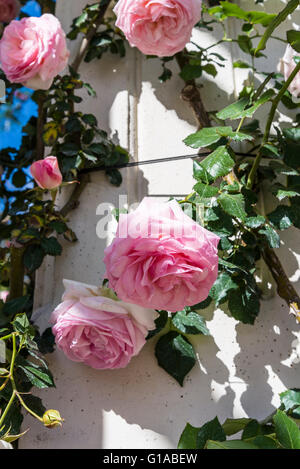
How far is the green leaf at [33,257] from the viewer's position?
1086mm

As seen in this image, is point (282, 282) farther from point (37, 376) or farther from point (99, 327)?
point (37, 376)

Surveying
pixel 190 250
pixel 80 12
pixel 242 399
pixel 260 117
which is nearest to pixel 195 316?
pixel 242 399

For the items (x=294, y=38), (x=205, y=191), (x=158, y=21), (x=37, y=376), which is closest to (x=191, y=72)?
(x=158, y=21)

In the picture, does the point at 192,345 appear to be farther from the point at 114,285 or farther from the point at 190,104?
the point at 190,104

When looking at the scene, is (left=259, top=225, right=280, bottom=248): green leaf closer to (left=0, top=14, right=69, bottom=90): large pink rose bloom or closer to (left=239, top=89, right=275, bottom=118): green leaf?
(left=239, top=89, right=275, bottom=118): green leaf

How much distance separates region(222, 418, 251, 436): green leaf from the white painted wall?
8 cm

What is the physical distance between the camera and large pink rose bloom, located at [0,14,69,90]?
1.12 m

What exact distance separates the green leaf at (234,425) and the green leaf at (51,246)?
0.44 m

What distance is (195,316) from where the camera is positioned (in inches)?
41.8

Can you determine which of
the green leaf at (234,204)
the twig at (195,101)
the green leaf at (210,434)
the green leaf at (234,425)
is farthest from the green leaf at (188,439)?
the twig at (195,101)

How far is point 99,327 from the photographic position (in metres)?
0.94

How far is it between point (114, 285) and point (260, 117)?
23.7 inches

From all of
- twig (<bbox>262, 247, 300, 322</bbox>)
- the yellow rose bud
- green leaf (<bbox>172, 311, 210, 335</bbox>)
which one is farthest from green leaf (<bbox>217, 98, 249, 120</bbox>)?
the yellow rose bud

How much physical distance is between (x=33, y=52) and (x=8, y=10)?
0.52 m
